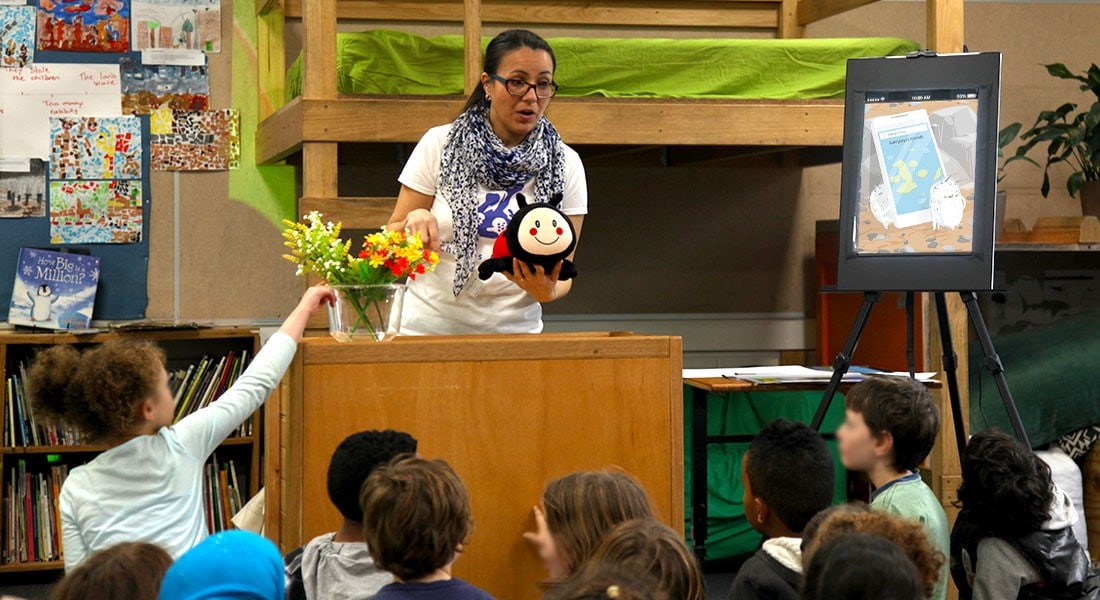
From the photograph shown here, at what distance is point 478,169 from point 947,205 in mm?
1532

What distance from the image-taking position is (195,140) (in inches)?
181

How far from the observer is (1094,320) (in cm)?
461

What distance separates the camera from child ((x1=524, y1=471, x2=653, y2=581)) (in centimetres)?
186

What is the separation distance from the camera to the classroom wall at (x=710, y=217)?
15.4 ft

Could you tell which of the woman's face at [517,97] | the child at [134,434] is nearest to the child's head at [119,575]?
the child at [134,434]

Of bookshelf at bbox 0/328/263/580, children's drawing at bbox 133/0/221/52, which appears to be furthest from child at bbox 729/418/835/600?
children's drawing at bbox 133/0/221/52

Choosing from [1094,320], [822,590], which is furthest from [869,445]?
[1094,320]

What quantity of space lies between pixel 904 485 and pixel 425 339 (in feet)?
3.44

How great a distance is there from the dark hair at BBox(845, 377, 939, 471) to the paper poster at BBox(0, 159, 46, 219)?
3123mm

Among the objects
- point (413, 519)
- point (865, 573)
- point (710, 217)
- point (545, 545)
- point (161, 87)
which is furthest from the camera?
point (710, 217)

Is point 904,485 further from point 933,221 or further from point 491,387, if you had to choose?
point 933,221

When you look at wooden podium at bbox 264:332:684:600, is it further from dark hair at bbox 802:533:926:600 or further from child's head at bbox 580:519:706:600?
dark hair at bbox 802:533:926:600

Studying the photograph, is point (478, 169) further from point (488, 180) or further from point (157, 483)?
point (157, 483)

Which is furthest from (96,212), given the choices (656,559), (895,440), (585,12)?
(656,559)
